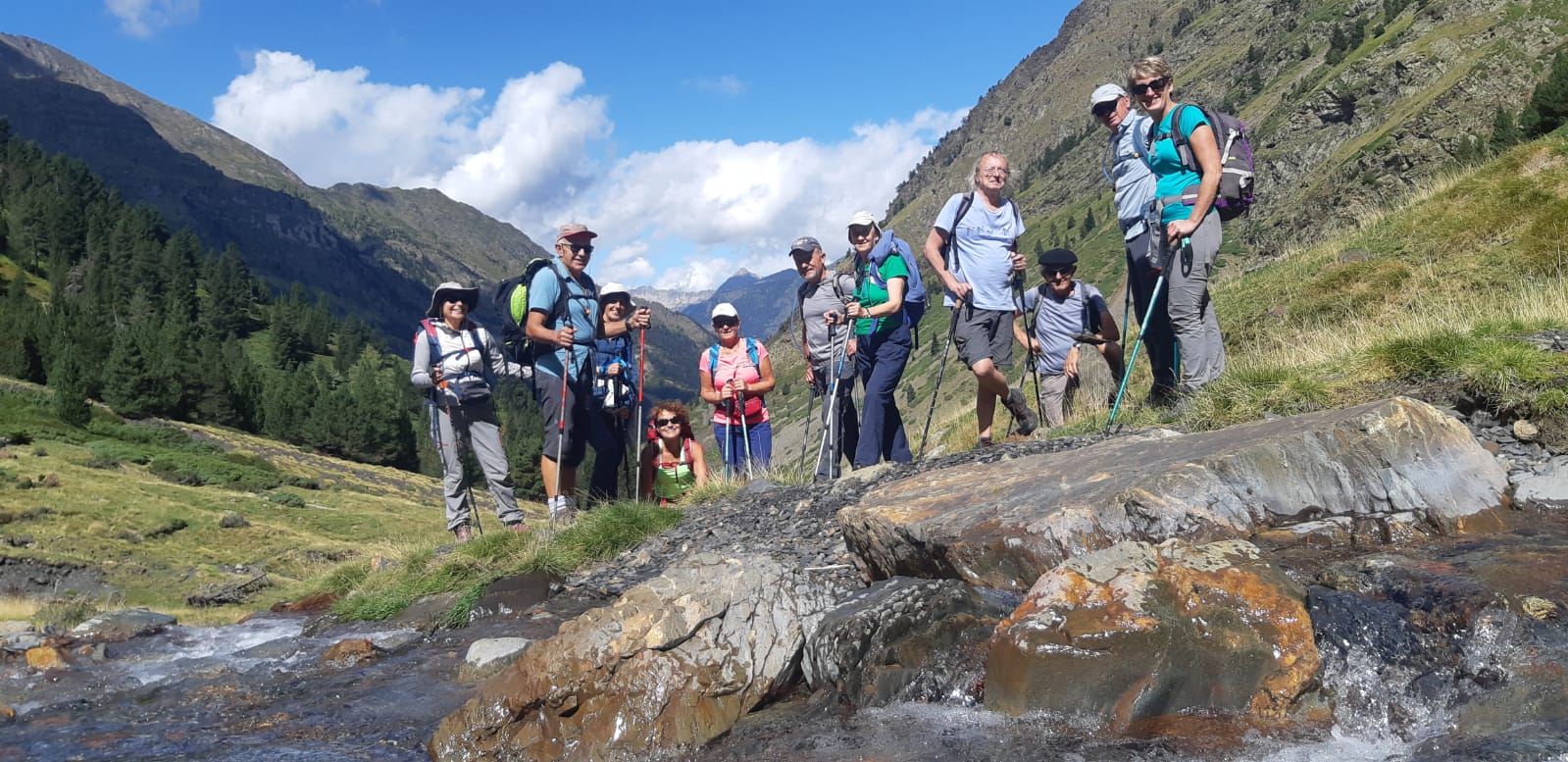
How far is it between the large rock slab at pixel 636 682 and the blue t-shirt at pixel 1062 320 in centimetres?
664

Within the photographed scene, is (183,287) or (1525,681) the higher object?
(183,287)

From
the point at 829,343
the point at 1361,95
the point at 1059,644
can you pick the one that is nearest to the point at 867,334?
the point at 829,343

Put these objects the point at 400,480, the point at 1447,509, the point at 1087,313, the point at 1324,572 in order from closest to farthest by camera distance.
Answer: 1. the point at 1324,572
2. the point at 1447,509
3. the point at 1087,313
4. the point at 400,480

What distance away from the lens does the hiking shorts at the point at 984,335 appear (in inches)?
335

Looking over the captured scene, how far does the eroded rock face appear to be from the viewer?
3.56 meters

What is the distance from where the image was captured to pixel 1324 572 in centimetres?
427

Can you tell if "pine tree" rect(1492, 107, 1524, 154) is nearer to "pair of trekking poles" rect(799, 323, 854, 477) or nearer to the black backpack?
"pair of trekking poles" rect(799, 323, 854, 477)

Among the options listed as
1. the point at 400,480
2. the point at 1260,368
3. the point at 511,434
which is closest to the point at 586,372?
the point at 1260,368

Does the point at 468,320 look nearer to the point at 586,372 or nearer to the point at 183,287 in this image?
the point at 586,372

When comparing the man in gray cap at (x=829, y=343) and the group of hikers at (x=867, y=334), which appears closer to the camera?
the group of hikers at (x=867, y=334)

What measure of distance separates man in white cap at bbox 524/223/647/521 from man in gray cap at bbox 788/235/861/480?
6.16ft

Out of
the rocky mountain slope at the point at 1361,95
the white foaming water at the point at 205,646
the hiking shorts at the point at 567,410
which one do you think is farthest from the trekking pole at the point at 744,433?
the rocky mountain slope at the point at 1361,95

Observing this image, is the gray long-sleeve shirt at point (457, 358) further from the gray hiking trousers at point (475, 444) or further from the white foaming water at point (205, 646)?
the white foaming water at point (205, 646)

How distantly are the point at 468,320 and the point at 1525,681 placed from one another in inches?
370
